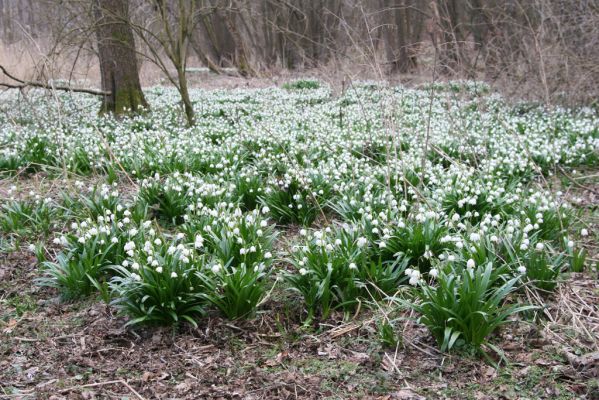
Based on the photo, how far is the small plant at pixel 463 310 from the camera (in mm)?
3266

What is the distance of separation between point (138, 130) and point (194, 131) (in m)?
1.11

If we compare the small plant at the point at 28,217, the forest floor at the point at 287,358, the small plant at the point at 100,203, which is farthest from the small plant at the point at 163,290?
the small plant at the point at 28,217

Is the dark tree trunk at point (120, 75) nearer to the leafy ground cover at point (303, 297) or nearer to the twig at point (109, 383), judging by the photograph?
the leafy ground cover at point (303, 297)

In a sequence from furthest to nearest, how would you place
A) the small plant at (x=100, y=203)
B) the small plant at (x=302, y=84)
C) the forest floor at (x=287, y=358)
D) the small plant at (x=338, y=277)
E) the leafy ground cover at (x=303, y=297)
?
the small plant at (x=302, y=84), the small plant at (x=100, y=203), the small plant at (x=338, y=277), the leafy ground cover at (x=303, y=297), the forest floor at (x=287, y=358)

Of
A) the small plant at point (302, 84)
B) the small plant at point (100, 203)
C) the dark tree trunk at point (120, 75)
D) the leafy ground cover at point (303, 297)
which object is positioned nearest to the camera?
the leafy ground cover at point (303, 297)

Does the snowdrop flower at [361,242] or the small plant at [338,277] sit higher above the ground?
the snowdrop flower at [361,242]

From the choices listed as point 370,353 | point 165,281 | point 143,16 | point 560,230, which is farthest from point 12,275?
point 143,16

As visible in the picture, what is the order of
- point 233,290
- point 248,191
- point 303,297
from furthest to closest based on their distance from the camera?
point 248,191
point 303,297
point 233,290

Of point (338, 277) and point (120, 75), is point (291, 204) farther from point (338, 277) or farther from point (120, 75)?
point (120, 75)

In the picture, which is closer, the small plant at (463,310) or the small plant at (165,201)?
the small plant at (463,310)

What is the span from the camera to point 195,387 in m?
3.25

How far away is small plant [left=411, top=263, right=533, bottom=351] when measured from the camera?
3.27m

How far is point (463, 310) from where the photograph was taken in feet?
10.8

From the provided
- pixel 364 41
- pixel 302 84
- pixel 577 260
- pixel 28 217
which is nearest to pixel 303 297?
pixel 577 260
